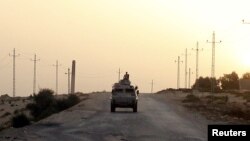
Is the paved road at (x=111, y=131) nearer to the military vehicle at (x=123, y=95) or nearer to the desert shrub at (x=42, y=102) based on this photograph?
the military vehicle at (x=123, y=95)

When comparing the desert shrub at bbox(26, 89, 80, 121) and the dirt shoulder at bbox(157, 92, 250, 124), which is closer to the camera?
the dirt shoulder at bbox(157, 92, 250, 124)

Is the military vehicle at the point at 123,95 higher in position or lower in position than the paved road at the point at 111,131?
higher

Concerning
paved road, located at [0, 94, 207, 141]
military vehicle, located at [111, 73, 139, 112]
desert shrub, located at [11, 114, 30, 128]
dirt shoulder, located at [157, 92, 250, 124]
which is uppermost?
military vehicle, located at [111, 73, 139, 112]

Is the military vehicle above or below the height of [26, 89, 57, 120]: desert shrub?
above

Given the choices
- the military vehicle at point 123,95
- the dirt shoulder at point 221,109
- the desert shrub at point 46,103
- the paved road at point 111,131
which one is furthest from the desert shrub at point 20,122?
the desert shrub at point 46,103

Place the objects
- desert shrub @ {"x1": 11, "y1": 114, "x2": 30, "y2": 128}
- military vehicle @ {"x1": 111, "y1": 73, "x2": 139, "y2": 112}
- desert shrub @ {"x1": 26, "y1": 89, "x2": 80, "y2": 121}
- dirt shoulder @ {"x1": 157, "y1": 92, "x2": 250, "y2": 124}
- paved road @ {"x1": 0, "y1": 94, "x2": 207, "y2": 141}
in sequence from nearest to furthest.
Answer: paved road @ {"x1": 0, "y1": 94, "x2": 207, "y2": 141}, desert shrub @ {"x1": 11, "y1": 114, "x2": 30, "y2": 128}, dirt shoulder @ {"x1": 157, "y1": 92, "x2": 250, "y2": 124}, military vehicle @ {"x1": 111, "y1": 73, "x2": 139, "y2": 112}, desert shrub @ {"x1": 26, "y1": 89, "x2": 80, "y2": 121}

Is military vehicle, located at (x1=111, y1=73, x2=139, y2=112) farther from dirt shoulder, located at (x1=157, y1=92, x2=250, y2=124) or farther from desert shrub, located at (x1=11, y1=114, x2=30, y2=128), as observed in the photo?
desert shrub, located at (x1=11, y1=114, x2=30, y2=128)

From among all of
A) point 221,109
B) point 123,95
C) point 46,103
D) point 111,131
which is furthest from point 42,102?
point 111,131

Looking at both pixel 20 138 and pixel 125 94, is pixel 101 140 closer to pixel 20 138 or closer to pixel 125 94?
pixel 20 138

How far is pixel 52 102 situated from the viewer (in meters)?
78.6

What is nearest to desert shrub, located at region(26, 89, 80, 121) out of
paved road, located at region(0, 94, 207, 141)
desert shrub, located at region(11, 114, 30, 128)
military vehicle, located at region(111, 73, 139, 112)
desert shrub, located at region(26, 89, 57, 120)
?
desert shrub, located at region(26, 89, 57, 120)

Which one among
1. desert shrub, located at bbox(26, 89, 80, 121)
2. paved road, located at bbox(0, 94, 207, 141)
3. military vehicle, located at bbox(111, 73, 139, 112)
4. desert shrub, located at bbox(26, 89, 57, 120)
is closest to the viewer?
paved road, located at bbox(0, 94, 207, 141)

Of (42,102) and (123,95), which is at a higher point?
(123,95)

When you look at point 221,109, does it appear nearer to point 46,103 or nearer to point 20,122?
point 46,103
